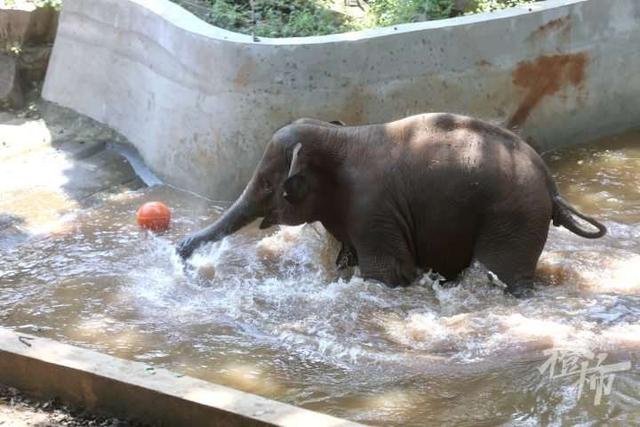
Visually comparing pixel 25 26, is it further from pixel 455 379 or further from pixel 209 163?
pixel 455 379

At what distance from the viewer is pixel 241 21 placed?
10.0 m

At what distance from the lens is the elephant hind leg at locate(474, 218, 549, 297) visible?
6.37 m

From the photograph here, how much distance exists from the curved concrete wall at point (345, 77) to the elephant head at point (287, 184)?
5.23 feet

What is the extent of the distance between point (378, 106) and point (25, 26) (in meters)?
4.44

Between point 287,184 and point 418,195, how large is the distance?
2.71ft

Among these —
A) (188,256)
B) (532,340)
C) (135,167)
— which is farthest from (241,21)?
(532,340)

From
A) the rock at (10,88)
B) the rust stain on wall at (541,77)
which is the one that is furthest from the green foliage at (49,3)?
the rust stain on wall at (541,77)

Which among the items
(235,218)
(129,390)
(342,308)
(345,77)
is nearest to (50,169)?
(345,77)

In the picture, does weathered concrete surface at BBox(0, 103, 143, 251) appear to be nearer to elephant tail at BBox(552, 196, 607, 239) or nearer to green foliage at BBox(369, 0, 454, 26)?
green foliage at BBox(369, 0, 454, 26)

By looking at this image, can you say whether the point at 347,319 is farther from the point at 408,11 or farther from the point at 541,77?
the point at 408,11

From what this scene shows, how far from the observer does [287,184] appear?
21.7 feet

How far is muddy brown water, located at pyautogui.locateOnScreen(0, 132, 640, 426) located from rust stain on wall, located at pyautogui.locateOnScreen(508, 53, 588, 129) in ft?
3.60

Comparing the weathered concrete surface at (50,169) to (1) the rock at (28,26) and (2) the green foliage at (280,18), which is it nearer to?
(1) the rock at (28,26)

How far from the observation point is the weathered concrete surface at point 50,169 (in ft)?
27.5
